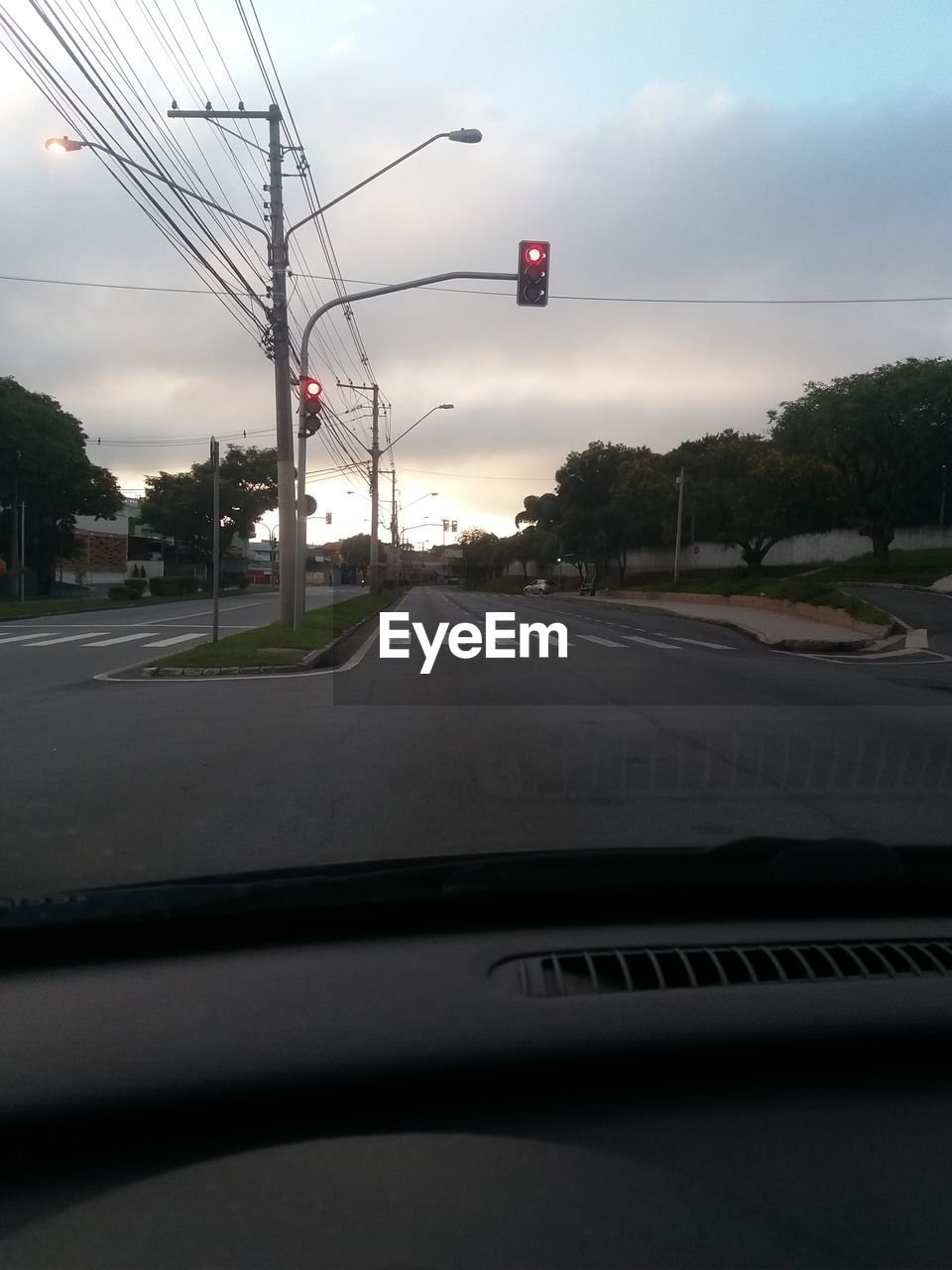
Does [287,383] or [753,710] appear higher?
[287,383]

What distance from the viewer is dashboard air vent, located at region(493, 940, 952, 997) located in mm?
3373

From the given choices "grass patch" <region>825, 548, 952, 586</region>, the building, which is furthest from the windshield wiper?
the building

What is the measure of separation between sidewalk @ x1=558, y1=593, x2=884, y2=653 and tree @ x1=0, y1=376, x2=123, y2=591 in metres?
28.5

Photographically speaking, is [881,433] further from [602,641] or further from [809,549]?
[602,641]

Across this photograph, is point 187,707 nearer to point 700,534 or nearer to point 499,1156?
point 499,1156

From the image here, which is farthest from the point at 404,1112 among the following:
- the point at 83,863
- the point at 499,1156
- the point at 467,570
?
the point at 467,570

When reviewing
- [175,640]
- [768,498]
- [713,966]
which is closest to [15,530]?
[175,640]

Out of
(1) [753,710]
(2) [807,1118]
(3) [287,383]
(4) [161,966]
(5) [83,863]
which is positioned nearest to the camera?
(2) [807,1118]

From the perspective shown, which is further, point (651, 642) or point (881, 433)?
point (881, 433)

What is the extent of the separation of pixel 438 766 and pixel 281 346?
1542 cm

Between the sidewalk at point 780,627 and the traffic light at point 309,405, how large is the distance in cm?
1111

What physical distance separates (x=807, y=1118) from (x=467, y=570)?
5359 inches

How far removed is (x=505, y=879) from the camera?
3.89m

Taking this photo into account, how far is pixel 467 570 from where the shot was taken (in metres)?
139
